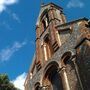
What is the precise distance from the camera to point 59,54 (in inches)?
664

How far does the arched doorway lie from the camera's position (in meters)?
17.0

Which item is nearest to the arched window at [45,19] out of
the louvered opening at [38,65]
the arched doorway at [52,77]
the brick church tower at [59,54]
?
the brick church tower at [59,54]

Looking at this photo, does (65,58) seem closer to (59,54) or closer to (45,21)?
(59,54)

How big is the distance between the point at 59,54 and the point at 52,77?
1.87 metres

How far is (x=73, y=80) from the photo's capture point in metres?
15.2

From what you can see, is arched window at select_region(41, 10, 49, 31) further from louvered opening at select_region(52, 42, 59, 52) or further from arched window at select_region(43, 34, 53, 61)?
louvered opening at select_region(52, 42, 59, 52)

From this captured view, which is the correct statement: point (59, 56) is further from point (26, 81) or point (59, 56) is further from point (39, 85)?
point (26, 81)

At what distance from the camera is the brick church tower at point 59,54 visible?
1415 centimetres

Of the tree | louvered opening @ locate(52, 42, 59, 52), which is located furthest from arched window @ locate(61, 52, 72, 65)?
the tree

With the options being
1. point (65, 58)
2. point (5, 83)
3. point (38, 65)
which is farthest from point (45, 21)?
point (5, 83)

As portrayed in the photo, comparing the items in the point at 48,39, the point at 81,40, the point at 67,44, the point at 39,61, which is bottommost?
the point at 81,40

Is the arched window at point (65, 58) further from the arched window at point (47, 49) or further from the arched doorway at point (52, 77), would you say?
the arched window at point (47, 49)

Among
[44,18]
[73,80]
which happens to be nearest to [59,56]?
[73,80]

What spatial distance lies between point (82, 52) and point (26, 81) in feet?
25.5
